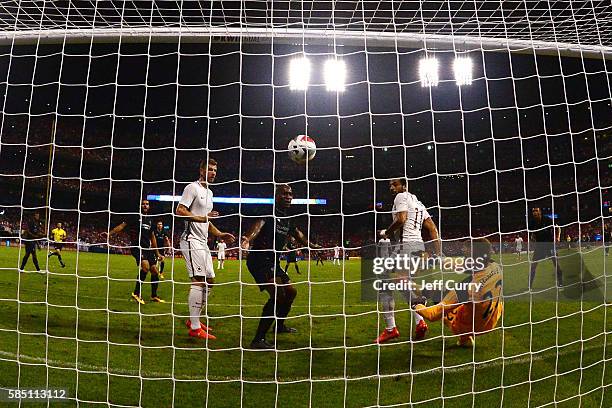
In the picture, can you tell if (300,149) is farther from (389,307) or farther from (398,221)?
(389,307)

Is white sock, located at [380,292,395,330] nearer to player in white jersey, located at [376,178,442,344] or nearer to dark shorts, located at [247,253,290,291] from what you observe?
player in white jersey, located at [376,178,442,344]

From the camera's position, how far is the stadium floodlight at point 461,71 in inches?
155

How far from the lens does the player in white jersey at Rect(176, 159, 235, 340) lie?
419cm

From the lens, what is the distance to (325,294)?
26.8 ft

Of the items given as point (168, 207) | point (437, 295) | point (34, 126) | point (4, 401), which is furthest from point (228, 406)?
point (34, 126)

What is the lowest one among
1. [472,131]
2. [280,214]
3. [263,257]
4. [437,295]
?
[437,295]

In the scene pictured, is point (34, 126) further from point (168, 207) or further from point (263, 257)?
point (263, 257)

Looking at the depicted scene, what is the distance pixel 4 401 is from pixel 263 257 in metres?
2.06

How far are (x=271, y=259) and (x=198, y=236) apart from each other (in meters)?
0.75

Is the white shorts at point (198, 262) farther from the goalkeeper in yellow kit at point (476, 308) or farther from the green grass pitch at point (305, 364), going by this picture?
the goalkeeper in yellow kit at point (476, 308)

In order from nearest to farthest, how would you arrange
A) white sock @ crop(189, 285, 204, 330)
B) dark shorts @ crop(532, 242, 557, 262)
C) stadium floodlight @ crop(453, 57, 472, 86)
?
stadium floodlight @ crop(453, 57, 472, 86)
white sock @ crop(189, 285, 204, 330)
dark shorts @ crop(532, 242, 557, 262)

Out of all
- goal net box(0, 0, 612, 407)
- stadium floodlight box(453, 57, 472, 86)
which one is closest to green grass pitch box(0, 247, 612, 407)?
goal net box(0, 0, 612, 407)

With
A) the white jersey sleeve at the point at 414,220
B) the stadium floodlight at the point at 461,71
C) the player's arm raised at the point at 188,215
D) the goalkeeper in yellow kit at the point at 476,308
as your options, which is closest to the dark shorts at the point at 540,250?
the stadium floodlight at the point at 461,71

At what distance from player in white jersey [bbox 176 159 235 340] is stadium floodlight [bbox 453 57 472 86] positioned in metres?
2.10
